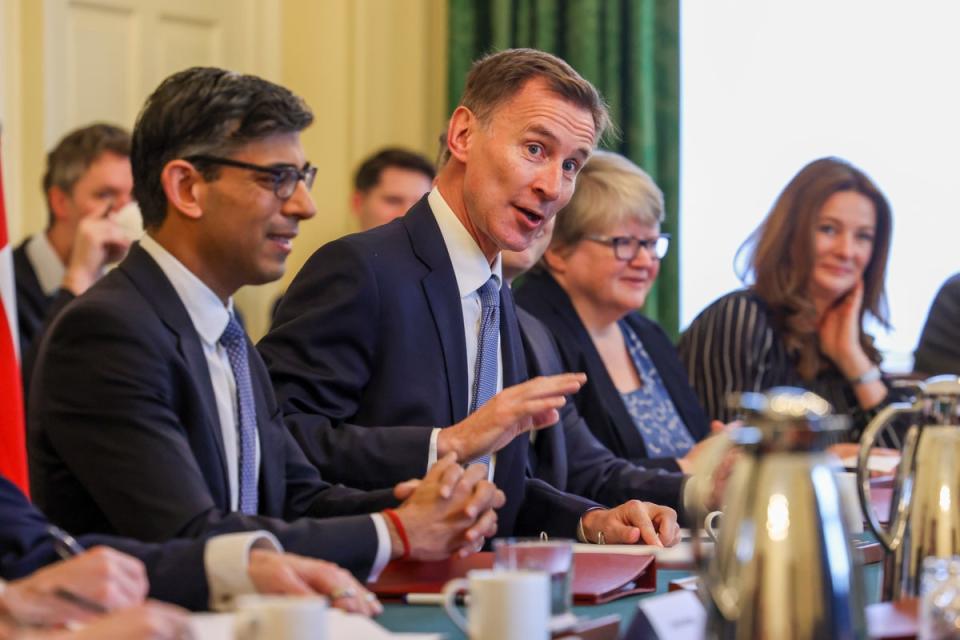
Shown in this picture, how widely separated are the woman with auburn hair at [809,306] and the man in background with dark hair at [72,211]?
1.77m

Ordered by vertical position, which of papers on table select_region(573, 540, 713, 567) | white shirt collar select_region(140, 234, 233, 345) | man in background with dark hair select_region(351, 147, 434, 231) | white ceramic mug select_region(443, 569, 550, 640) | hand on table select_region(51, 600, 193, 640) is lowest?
papers on table select_region(573, 540, 713, 567)

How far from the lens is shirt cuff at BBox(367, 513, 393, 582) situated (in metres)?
1.75

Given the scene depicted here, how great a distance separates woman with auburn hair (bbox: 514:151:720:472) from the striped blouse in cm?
35

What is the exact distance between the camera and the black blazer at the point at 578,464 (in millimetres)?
2730

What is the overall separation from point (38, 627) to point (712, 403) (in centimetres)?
283

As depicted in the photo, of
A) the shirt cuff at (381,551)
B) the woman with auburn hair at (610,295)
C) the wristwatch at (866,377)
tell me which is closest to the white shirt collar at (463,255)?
the woman with auburn hair at (610,295)

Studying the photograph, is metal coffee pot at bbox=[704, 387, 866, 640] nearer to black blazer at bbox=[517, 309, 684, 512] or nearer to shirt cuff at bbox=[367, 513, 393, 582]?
shirt cuff at bbox=[367, 513, 393, 582]

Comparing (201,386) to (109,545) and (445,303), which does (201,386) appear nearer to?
(109,545)

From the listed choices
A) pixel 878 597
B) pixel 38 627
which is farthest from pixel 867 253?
pixel 38 627

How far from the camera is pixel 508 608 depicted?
4.18ft

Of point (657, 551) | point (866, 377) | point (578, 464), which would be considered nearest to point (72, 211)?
point (578, 464)

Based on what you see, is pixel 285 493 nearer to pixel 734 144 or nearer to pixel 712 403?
pixel 712 403

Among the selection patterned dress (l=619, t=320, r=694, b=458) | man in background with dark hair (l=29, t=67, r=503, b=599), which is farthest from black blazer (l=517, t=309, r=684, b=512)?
man in background with dark hair (l=29, t=67, r=503, b=599)

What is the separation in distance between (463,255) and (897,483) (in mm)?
1071
